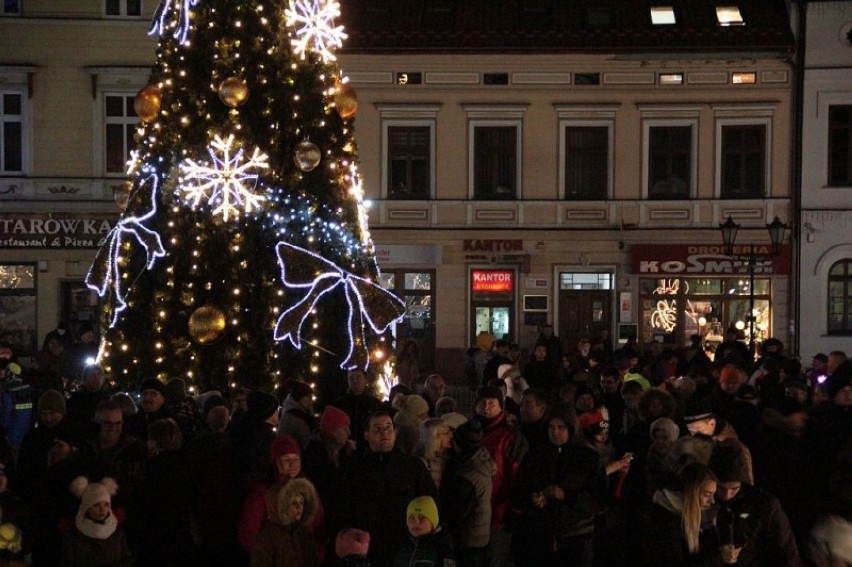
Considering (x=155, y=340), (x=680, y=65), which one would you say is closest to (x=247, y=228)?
(x=155, y=340)

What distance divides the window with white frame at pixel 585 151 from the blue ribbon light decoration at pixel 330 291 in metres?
13.7

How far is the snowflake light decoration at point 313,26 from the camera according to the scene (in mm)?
12330

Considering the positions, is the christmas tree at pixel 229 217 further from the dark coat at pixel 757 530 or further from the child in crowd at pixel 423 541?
the dark coat at pixel 757 530

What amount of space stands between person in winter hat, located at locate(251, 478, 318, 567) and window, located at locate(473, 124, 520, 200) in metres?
19.9

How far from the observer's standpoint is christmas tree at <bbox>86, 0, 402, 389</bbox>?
12070 mm

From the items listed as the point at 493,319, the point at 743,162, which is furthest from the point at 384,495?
the point at 743,162

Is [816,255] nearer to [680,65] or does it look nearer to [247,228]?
[680,65]

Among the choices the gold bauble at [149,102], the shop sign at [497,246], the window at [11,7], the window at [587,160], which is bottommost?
the shop sign at [497,246]

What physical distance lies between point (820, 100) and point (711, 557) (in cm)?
2123

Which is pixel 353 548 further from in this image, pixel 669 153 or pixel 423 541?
pixel 669 153

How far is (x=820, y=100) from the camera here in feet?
80.7

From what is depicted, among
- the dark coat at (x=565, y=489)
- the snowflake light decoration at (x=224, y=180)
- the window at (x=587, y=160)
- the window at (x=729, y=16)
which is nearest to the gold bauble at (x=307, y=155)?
the snowflake light decoration at (x=224, y=180)

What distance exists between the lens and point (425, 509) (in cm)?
591

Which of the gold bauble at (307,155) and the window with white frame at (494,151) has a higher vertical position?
the window with white frame at (494,151)
